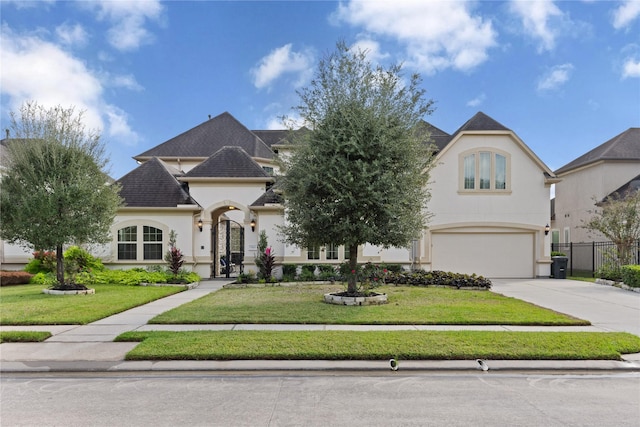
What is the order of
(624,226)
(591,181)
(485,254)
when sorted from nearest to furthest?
(624,226), (485,254), (591,181)

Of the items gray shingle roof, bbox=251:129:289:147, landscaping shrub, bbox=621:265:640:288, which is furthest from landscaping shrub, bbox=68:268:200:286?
landscaping shrub, bbox=621:265:640:288

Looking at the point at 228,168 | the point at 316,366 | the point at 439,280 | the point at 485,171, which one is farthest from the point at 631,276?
the point at 228,168

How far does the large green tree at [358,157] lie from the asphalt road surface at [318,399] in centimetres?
533

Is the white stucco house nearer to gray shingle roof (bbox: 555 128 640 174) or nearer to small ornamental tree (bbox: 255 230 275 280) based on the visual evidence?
small ornamental tree (bbox: 255 230 275 280)

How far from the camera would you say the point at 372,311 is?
984cm

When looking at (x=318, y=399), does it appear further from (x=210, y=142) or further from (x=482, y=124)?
(x=210, y=142)

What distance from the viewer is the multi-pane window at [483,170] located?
19.9 metres

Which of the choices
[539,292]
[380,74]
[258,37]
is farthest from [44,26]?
[539,292]

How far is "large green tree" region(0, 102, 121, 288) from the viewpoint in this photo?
1296 cm

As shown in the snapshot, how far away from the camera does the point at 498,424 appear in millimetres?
4152

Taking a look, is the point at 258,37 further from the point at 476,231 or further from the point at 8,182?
the point at 476,231

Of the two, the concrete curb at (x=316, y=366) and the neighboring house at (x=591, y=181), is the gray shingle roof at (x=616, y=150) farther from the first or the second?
the concrete curb at (x=316, y=366)

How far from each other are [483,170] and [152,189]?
16.2m

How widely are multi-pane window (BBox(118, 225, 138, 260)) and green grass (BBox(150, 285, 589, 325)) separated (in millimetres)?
7515
